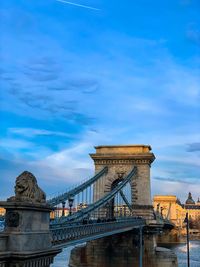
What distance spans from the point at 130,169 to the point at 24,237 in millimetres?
34596

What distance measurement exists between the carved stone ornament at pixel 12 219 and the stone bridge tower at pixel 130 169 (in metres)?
33.9

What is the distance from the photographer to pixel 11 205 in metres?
12.1

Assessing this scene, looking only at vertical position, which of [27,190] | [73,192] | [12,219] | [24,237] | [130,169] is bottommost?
[24,237]

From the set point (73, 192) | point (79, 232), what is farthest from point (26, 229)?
point (73, 192)

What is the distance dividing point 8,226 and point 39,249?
1316 millimetres

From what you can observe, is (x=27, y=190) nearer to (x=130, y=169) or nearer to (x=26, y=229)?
(x=26, y=229)

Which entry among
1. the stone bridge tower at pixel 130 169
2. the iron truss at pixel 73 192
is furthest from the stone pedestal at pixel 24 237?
the stone bridge tower at pixel 130 169

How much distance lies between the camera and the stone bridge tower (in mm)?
45281

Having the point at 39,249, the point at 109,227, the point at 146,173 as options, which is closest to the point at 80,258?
the point at 146,173

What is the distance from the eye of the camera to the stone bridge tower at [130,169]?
1783 inches

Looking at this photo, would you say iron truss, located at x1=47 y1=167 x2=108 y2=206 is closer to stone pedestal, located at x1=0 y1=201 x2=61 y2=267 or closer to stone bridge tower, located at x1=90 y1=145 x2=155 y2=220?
stone bridge tower, located at x1=90 y1=145 x2=155 y2=220

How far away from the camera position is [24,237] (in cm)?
1192

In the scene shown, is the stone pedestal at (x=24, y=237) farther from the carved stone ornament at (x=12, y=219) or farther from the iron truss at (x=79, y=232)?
the iron truss at (x=79, y=232)

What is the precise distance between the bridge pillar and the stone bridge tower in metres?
32.8
